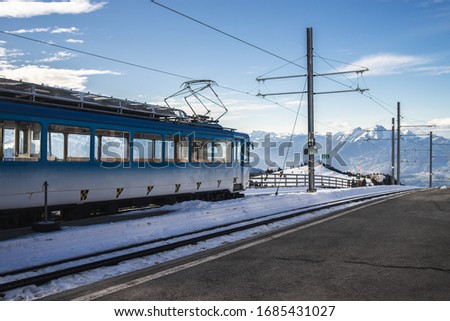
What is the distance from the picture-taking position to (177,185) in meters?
16.0

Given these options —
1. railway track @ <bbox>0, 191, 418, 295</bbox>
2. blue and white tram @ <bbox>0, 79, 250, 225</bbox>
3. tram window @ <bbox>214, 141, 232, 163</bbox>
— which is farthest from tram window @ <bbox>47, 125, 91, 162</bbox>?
tram window @ <bbox>214, 141, 232, 163</bbox>

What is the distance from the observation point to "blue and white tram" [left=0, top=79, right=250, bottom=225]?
34.9 feet

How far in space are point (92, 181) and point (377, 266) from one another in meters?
8.23

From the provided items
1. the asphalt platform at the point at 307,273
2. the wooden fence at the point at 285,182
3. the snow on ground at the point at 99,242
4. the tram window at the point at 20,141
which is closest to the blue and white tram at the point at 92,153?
the tram window at the point at 20,141

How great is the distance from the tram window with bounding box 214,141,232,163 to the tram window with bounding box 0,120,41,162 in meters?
8.40

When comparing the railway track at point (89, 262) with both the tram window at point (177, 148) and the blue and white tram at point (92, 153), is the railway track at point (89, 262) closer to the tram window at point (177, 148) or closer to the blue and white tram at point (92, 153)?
the blue and white tram at point (92, 153)

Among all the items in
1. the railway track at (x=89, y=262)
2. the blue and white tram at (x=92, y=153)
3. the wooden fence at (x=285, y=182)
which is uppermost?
the blue and white tram at (x=92, y=153)

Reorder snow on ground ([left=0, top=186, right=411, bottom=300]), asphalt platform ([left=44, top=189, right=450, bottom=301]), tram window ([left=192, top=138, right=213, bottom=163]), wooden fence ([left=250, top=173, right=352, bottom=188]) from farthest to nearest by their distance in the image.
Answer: wooden fence ([left=250, top=173, right=352, bottom=188]) < tram window ([left=192, top=138, right=213, bottom=163]) < snow on ground ([left=0, top=186, right=411, bottom=300]) < asphalt platform ([left=44, top=189, right=450, bottom=301])

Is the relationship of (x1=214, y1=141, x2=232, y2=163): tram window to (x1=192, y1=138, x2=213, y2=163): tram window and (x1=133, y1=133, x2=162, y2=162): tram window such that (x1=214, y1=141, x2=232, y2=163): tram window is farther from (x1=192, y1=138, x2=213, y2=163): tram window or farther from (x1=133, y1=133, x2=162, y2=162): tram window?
(x1=133, y1=133, x2=162, y2=162): tram window

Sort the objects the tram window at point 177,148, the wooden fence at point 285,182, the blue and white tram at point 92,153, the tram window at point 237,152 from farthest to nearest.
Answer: the wooden fence at point 285,182 < the tram window at point 237,152 < the tram window at point 177,148 < the blue and white tram at point 92,153

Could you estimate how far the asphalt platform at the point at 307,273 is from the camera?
5.46m

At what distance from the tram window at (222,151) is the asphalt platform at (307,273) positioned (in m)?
8.73

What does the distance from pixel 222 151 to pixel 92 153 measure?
285 inches
